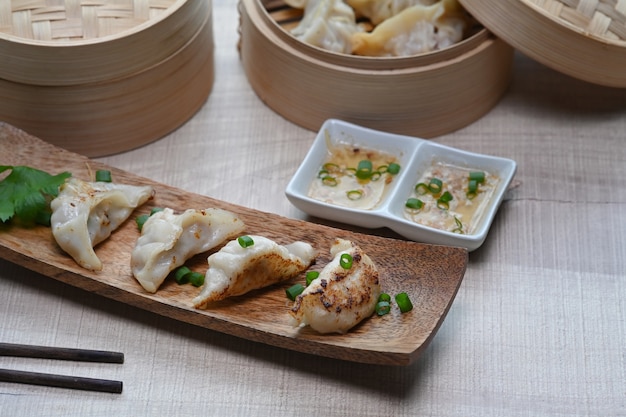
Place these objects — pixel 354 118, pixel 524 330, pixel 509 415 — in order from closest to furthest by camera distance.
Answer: pixel 509 415, pixel 524 330, pixel 354 118

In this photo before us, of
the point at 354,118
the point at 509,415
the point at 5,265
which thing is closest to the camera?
the point at 509,415

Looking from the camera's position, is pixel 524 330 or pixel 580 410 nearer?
pixel 580 410

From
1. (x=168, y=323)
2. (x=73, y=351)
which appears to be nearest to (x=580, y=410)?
(x=168, y=323)

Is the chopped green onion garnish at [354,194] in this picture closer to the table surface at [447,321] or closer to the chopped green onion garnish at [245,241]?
the table surface at [447,321]

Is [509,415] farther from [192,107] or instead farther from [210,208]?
[192,107]

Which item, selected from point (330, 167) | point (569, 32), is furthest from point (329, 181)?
point (569, 32)

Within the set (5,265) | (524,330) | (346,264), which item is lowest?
(5,265)
